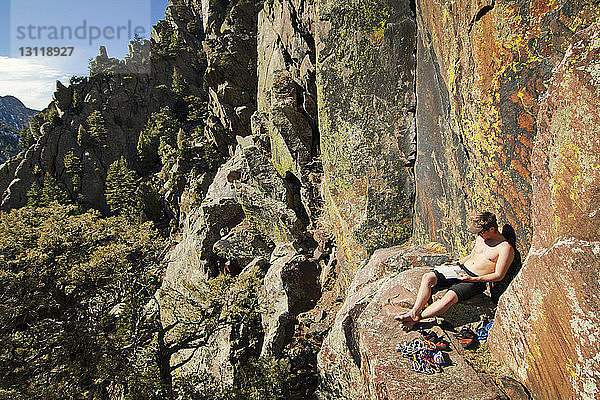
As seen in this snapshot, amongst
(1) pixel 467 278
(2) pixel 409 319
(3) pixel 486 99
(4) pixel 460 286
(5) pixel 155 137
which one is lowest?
(2) pixel 409 319

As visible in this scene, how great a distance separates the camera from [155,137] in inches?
2201

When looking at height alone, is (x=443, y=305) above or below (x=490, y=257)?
below

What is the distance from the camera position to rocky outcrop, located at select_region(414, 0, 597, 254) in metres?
5.14

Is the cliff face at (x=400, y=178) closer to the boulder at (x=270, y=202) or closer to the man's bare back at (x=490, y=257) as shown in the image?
the boulder at (x=270, y=202)

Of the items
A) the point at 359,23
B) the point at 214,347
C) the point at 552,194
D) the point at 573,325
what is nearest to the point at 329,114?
the point at 359,23

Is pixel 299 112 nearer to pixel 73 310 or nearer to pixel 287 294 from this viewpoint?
pixel 287 294

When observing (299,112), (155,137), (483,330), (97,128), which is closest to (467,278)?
(483,330)

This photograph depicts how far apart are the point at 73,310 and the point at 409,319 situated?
11.9 meters

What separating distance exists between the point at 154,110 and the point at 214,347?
186 feet

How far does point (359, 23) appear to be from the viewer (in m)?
11.3

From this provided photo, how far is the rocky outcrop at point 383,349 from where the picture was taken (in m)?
4.80

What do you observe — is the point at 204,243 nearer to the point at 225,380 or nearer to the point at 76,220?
the point at 76,220

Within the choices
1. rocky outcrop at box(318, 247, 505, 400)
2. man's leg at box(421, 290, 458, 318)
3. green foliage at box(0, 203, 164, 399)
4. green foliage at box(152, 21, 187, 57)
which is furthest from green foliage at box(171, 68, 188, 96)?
man's leg at box(421, 290, 458, 318)

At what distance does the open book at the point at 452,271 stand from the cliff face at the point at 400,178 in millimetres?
1072
